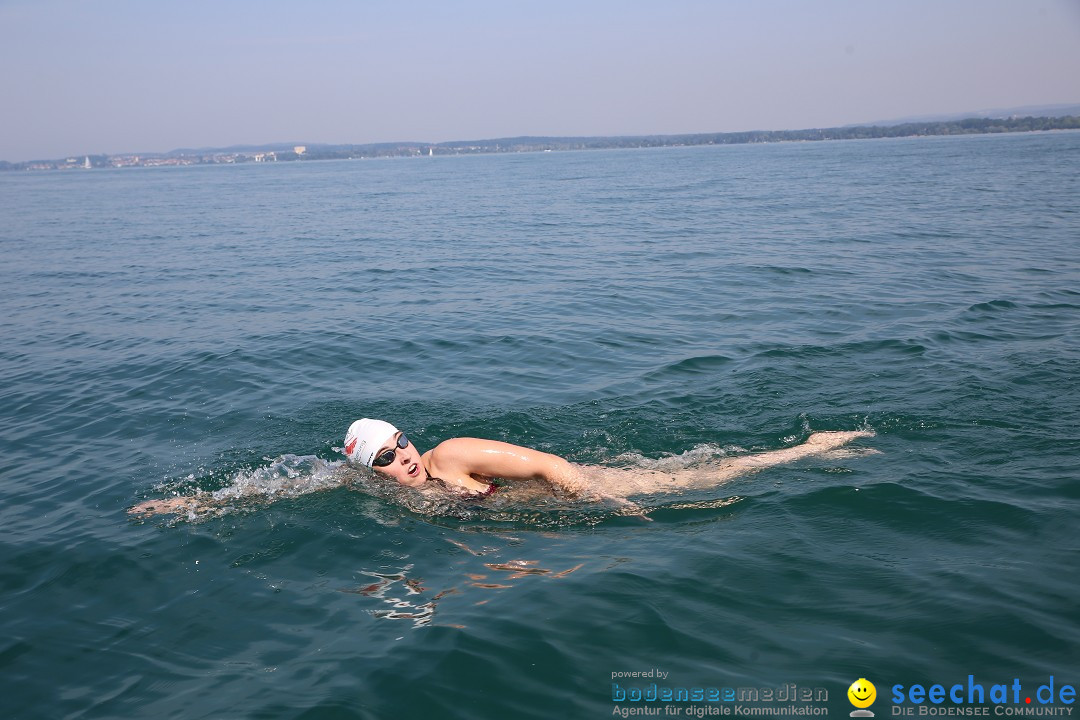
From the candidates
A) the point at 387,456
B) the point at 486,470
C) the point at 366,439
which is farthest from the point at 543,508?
the point at 366,439

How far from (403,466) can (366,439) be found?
17.7 inches

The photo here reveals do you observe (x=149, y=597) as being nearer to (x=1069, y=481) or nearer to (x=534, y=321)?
(x=1069, y=481)

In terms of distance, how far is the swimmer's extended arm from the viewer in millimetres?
6496

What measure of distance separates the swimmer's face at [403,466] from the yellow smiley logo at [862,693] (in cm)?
412

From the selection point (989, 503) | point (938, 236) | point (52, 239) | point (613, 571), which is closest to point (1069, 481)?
point (989, 503)

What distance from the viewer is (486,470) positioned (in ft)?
21.8

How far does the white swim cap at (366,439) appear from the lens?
263 inches

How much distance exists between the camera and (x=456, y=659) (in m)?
4.86

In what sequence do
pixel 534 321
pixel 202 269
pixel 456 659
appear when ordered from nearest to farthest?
pixel 456 659 → pixel 534 321 → pixel 202 269

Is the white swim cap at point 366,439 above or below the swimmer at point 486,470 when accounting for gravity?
above

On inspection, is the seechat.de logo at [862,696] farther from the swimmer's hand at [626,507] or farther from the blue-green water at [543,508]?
the swimmer's hand at [626,507]

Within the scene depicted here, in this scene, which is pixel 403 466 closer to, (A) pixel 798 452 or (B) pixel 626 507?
(B) pixel 626 507

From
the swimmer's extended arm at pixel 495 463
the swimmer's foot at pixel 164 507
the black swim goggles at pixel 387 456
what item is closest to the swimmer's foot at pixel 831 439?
the swimmer's extended arm at pixel 495 463

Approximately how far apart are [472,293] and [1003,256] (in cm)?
1486
